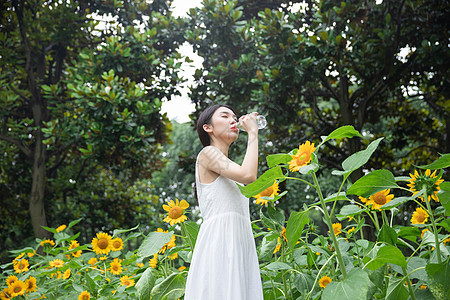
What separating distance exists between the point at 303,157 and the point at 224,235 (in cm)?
47

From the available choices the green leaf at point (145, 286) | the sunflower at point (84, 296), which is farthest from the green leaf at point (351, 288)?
the sunflower at point (84, 296)

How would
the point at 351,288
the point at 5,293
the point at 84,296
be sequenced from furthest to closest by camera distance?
the point at 5,293 → the point at 84,296 → the point at 351,288

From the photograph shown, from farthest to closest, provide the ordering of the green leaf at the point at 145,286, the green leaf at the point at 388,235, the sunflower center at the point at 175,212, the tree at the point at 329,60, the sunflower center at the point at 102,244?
the tree at the point at 329,60 < the sunflower center at the point at 102,244 < the sunflower center at the point at 175,212 < the green leaf at the point at 145,286 < the green leaf at the point at 388,235

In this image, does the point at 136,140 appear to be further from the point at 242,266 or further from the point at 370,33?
the point at 242,266

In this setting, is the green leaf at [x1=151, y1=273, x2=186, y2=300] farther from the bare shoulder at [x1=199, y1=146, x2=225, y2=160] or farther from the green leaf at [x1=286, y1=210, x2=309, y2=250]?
the green leaf at [x1=286, y1=210, x2=309, y2=250]

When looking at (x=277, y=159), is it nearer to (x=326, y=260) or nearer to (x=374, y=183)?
(x=374, y=183)

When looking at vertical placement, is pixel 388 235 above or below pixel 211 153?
below

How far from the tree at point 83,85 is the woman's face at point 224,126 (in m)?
2.98

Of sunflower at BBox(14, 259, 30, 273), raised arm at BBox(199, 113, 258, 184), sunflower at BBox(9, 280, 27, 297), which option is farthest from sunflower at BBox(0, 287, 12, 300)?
raised arm at BBox(199, 113, 258, 184)

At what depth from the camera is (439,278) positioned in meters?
1.34

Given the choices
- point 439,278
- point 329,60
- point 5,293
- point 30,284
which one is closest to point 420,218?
point 439,278

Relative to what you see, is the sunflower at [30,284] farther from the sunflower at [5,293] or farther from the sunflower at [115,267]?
the sunflower at [115,267]

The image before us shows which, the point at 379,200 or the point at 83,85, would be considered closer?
the point at 379,200

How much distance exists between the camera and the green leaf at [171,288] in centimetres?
176
